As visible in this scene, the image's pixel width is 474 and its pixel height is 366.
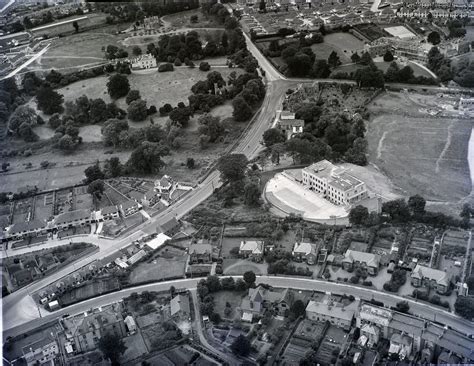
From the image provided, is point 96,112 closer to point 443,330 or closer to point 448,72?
point 448,72

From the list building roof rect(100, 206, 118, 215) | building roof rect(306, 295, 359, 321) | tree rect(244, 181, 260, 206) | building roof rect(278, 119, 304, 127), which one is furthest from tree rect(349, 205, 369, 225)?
building roof rect(100, 206, 118, 215)

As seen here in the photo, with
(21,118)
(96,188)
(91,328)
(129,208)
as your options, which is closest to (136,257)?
(129,208)

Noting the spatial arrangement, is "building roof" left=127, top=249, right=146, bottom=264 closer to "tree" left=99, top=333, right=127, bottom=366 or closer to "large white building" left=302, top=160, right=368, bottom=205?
"tree" left=99, top=333, right=127, bottom=366

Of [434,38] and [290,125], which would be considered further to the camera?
[434,38]

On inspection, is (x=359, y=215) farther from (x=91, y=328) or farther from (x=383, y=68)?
(x=383, y=68)

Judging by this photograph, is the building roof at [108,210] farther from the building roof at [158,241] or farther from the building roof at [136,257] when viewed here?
the building roof at [136,257]

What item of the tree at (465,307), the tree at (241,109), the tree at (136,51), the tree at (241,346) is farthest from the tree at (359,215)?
the tree at (136,51)

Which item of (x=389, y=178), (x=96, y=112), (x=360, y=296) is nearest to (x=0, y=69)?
(x=96, y=112)
